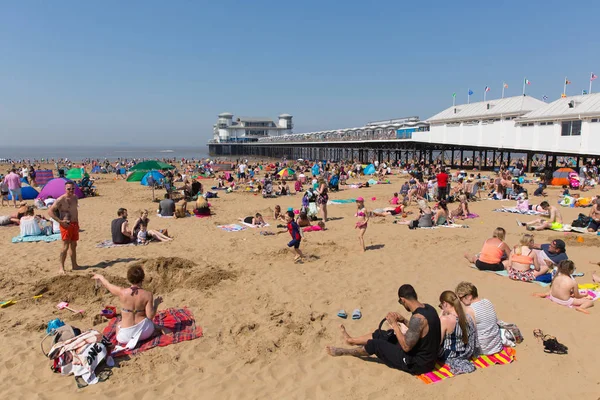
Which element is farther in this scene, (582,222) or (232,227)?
(232,227)

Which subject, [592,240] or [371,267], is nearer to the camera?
[371,267]

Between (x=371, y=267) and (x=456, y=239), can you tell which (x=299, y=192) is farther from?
(x=371, y=267)

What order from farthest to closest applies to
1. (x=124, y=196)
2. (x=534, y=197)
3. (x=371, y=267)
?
1. (x=124, y=196)
2. (x=534, y=197)
3. (x=371, y=267)

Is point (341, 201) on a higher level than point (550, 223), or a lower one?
lower

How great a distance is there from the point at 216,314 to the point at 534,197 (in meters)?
14.9

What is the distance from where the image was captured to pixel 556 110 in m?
23.0

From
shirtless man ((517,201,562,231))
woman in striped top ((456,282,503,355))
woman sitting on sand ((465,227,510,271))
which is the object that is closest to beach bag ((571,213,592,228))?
shirtless man ((517,201,562,231))

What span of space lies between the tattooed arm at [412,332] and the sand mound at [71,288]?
169 inches

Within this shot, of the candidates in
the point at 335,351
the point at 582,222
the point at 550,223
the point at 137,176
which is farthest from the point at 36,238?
the point at 582,222

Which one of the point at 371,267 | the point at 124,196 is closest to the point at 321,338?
the point at 371,267

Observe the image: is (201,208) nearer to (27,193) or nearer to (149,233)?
(149,233)

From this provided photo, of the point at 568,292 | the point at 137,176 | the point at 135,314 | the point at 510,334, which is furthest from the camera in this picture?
the point at 137,176

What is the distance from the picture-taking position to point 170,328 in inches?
185

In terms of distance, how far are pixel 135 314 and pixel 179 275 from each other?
231 centimetres
